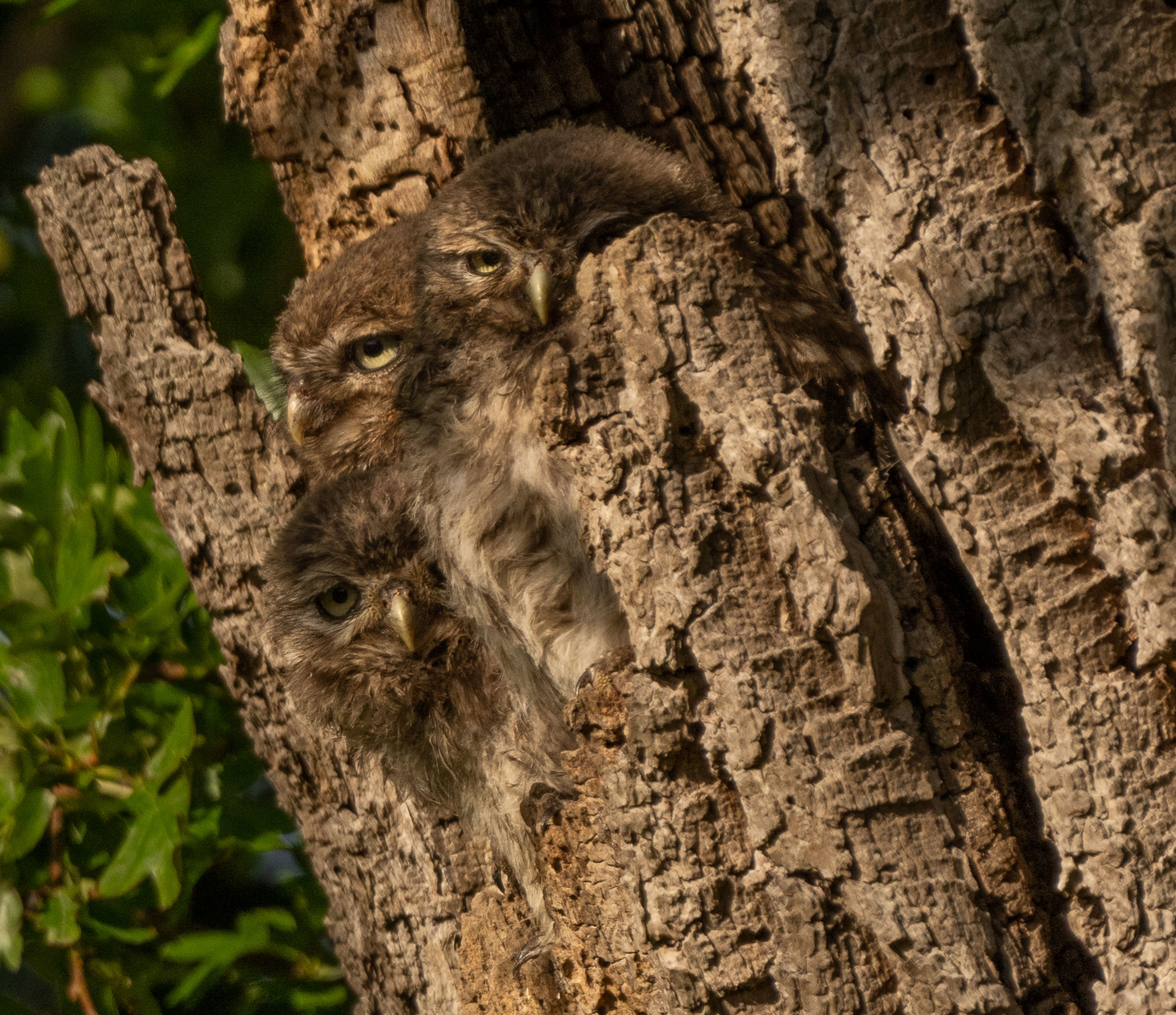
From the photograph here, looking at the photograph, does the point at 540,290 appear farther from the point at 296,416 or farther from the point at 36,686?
the point at 36,686

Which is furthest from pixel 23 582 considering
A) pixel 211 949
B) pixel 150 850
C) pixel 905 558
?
pixel 905 558

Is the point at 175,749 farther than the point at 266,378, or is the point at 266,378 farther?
the point at 266,378

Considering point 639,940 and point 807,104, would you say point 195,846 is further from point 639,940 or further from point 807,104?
point 807,104

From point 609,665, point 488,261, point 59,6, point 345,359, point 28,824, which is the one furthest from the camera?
point 345,359

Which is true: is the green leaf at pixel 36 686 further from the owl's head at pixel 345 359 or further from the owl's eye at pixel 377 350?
the owl's eye at pixel 377 350

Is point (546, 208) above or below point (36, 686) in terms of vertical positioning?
above

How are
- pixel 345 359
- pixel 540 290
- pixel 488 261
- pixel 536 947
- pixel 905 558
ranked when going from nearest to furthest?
pixel 905 558, pixel 536 947, pixel 540 290, pixel 488 261, pixel 345 359

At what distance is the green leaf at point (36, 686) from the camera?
2459mm

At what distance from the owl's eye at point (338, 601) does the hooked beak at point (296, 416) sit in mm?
573

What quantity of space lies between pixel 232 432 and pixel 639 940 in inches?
45.7

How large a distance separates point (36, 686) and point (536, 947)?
1.19 m

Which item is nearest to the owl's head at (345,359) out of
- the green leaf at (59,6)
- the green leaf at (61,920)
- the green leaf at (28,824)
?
the green leaf at (59,6)

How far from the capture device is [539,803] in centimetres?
223

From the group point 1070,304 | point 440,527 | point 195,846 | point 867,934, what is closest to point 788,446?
point 1070,304
